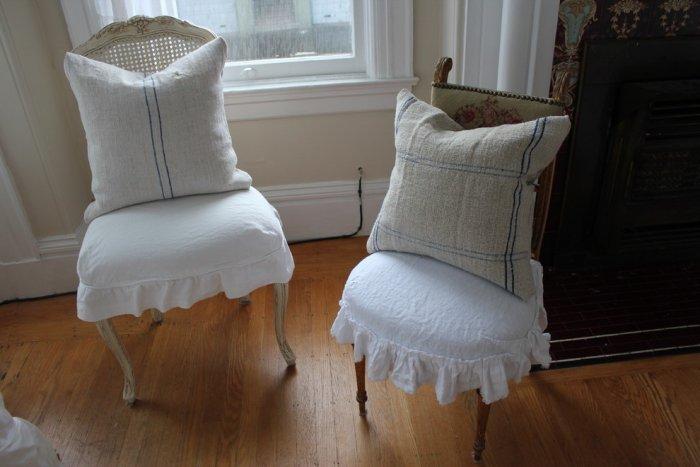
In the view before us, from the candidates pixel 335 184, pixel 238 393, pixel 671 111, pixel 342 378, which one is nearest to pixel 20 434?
pixel 238 393

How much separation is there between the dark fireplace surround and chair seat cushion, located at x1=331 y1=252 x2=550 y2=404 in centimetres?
78

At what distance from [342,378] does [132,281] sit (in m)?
0.66

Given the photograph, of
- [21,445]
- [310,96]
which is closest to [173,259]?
[21,445]

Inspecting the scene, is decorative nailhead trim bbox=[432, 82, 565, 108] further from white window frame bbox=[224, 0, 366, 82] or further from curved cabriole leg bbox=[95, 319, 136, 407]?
curved cabriole leg bbox=[95, 319, 136, 407]

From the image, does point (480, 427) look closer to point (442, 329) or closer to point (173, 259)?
point (442, 329)

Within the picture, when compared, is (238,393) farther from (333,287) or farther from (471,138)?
(471,138)

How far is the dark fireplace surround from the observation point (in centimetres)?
169

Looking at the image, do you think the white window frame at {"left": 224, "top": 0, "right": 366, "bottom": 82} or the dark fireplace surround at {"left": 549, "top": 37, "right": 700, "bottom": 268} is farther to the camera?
the white window frame at {"left": 224, "top": 0, "right": 366, "bottom": 82}

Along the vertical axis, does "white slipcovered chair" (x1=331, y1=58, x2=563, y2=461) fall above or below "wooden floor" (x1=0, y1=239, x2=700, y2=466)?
above

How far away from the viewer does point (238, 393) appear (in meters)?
1.58

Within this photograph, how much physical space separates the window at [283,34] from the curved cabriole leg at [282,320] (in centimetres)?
94

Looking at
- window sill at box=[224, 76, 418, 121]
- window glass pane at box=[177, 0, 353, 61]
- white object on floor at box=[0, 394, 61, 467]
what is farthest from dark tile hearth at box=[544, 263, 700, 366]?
white object on floor at box=[0, 394, 61, 467]

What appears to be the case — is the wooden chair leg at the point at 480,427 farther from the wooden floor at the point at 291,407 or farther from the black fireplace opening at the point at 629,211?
the black fireplace opening at the point at 629,211

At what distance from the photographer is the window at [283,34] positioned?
6.48 feet
